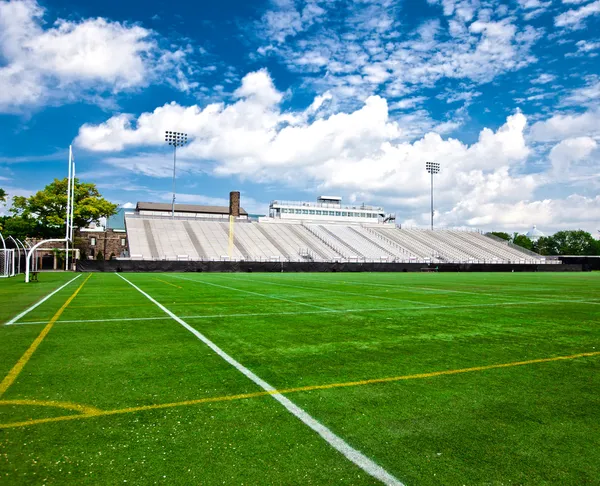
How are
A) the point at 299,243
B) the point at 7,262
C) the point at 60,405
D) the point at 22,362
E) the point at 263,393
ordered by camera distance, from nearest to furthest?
the point at 60,405 → the point at 263,393 → the point at 22,362 → the point at 7,262 → the point at 299,243

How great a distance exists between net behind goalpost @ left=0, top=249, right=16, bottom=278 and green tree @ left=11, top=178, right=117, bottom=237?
2801 cm

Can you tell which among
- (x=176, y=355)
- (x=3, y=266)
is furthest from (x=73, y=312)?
(x=3, y=266)

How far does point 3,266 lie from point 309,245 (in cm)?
3532

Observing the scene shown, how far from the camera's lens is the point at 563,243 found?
127062mm

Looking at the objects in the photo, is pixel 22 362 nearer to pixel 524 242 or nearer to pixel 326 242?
pixel 326 242

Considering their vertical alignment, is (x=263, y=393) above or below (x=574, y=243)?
below

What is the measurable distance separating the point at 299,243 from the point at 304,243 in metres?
0.74

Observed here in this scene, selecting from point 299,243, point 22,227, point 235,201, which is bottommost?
point 299,243

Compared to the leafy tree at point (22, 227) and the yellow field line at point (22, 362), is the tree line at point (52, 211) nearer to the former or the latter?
the leafy tree at point (22, 227)

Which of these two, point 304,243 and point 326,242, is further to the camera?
point 326,242

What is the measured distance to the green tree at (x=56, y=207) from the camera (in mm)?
56825

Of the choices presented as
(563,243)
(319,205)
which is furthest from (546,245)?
(319,205)

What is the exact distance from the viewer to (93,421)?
140 inches

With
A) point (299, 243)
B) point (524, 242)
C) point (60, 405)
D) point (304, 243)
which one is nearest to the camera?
point (60, 405)
